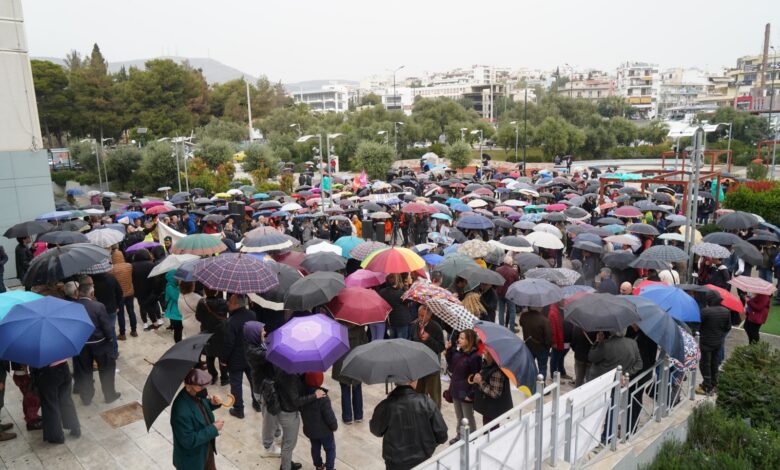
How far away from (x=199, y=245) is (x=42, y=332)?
4458 mm

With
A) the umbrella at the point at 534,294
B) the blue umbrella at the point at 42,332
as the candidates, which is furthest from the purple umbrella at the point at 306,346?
the umbrella at the point at 534,294

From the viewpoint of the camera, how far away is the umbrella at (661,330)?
5.92 meters

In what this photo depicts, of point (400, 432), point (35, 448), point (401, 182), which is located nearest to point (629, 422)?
point (400, 432)

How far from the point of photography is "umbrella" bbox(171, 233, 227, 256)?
10.0 m

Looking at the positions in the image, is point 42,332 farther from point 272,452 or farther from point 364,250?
point 364,250

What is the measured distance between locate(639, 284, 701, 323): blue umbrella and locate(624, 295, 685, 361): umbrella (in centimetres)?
62

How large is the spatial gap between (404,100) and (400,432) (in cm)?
16478

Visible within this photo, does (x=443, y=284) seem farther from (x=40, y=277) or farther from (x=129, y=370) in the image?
(x=40, y=277)

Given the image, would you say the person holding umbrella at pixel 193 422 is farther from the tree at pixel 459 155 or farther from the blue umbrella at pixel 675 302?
the tree at pixel 459 155

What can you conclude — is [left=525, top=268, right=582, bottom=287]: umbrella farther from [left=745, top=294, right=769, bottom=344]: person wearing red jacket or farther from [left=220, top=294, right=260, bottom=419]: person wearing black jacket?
[left=220, top=294, right=260, bottom=419]: person wearing black jacket

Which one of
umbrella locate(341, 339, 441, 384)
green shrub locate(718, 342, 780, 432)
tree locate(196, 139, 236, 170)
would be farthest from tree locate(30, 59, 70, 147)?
green shrub locate(718, 342, 780, 432)

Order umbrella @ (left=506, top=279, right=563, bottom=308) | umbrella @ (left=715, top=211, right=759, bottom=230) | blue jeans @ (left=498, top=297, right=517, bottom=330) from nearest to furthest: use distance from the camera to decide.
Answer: umbrella @ (left=506, top=279, right=563, bottom=308) → blue jeans @ (left=498, top=297, right=517, bottom=330) → umbrella @ (left=715, top=211, right=759, bottom=230)

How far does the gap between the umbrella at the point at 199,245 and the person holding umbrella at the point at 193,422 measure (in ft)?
17.9

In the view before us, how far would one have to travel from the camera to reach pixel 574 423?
17.9 ft
